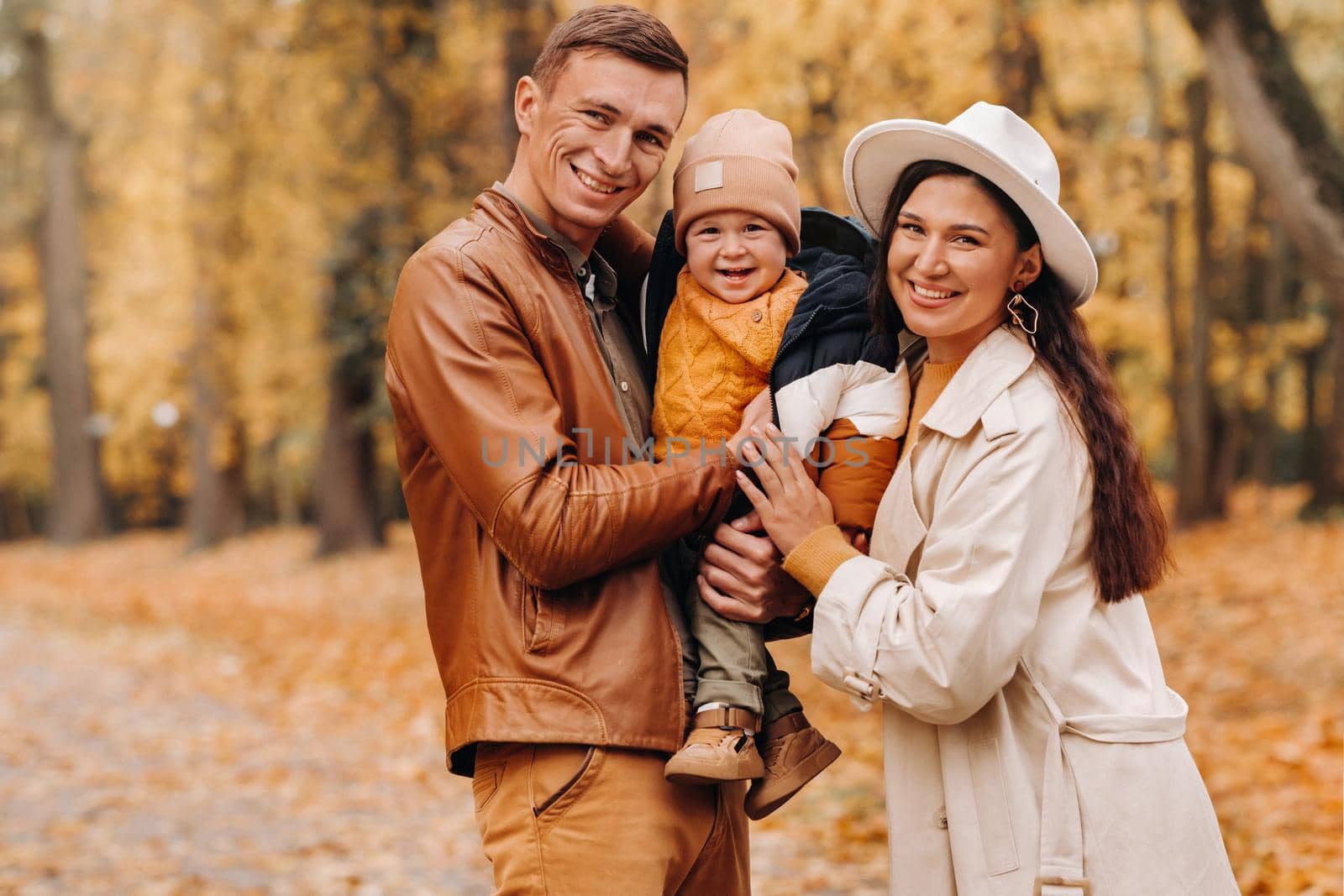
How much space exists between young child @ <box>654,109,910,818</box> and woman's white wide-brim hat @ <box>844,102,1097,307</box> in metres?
0.30

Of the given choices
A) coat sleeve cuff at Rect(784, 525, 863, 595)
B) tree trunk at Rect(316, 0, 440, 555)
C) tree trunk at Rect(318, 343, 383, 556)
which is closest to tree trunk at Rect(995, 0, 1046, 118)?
tree trunk at Rect(316, 0, 440, 555)

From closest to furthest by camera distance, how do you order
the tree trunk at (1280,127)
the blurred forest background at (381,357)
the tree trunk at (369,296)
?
the tree trunk at (1280,127)
the blurred forest background at (381,357)
the tree trunk at (369,296)

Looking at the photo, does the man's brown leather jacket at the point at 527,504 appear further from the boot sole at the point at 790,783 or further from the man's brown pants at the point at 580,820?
the boot sole at the point at 790,783

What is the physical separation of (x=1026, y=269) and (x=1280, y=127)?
4.93m

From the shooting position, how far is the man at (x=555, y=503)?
93.7 inches

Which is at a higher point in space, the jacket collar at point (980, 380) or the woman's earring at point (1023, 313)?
the woman's earring at point (1023, 313)

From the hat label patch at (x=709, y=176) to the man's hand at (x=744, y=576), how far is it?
742mm

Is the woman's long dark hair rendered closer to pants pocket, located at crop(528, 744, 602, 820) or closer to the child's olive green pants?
the child's olive green pants

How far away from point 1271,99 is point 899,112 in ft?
13.9

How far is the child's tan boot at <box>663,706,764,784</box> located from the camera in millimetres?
2422

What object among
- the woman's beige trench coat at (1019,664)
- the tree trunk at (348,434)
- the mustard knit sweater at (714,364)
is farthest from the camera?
the tree trunk at (348,434)

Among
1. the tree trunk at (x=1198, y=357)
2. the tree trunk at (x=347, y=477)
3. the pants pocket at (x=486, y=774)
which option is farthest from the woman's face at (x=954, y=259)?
the tree trunk at (x=347, y=477)

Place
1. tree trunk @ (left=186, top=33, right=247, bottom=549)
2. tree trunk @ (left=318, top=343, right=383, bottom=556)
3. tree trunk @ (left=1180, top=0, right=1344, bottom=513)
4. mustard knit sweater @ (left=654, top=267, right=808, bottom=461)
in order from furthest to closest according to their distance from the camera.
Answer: tree trunk @ (left=186, top=33, right=247, bottom=549) → tree trunk @ (left=318, top=343, right=383, bottom=556) → tree trunk @ (left=1180, top=0, right=1344, bottom=513) → mustard knit sweater @ (left=654, top=267, right=808, bottom=461)

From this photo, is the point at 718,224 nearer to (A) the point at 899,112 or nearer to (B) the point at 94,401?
(A) the point at 899,112
